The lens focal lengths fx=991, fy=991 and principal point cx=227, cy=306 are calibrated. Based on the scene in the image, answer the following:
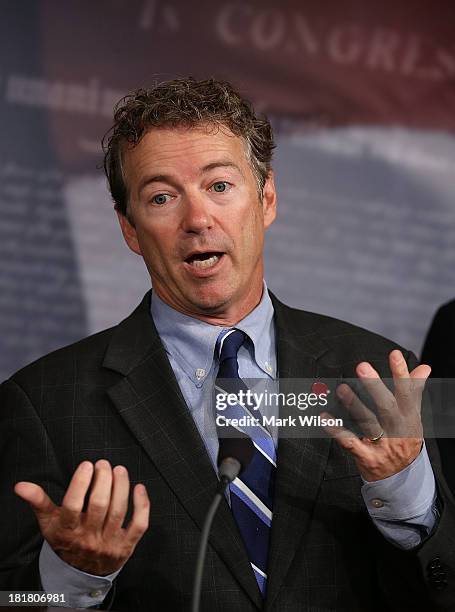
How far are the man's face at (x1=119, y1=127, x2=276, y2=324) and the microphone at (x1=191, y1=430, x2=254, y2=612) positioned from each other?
0.33m

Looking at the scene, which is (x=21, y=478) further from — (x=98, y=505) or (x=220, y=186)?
(x=220, y=186)

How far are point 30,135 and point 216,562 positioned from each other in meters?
2.19

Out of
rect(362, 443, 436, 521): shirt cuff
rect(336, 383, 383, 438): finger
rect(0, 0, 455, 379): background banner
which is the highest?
rect(0, 0, 455, 379): background banner

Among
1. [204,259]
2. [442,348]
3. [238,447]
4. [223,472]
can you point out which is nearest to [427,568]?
[238,447]

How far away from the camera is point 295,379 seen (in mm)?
2131

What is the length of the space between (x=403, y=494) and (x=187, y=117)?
0.94 meters

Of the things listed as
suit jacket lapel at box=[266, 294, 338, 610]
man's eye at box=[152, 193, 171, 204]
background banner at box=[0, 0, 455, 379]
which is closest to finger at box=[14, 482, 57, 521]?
suit jacket lapel at box=[266, 294, 338, 610]

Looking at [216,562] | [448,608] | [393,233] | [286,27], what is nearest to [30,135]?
[286,27]

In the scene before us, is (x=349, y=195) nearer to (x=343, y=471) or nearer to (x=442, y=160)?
(x=442, y=160)

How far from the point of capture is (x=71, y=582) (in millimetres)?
1769

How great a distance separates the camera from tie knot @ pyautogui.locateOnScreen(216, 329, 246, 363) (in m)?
2.10

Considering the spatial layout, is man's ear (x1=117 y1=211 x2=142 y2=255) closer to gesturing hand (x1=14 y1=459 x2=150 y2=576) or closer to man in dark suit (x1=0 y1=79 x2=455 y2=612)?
man in dark suit (x1=0 y1=79 x2=455 y2=612)

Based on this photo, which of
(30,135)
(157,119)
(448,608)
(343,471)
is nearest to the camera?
(448,608)

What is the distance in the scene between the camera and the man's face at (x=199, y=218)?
2125 millimetres
